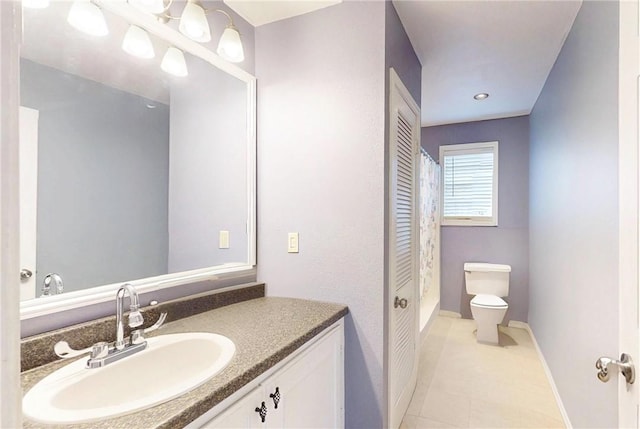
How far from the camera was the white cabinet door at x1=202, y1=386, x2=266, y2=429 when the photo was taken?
88cm

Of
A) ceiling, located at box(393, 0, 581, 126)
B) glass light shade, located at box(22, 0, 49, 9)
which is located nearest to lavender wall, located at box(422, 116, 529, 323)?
ceiling, located at box(393, 0, 581, 126)

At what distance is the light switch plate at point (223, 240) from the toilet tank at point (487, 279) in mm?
2849

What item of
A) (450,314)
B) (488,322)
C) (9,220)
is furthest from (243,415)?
(450,314)

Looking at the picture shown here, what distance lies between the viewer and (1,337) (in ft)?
0.92

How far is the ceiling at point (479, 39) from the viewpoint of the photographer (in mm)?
1761

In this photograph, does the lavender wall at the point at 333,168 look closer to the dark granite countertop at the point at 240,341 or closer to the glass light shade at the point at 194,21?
the dark granite countertop at the point at 240,341

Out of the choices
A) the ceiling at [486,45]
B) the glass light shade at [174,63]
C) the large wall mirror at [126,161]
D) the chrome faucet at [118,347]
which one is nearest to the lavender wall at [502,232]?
the ceiling at [486,45]

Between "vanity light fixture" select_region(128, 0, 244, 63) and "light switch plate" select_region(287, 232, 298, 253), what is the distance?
940mm

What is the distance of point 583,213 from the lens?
167cm

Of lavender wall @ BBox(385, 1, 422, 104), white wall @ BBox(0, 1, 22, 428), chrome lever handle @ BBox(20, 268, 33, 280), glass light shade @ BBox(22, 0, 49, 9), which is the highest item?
lavender wall @ BBox(385, 1, 422, 104)

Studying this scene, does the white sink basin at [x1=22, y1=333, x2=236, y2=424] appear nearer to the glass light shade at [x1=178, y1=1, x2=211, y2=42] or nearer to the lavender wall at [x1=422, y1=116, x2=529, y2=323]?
the glass light shade at [x1=178, y1=1, x2=211, y2=42]

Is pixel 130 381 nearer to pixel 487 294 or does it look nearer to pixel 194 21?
pixel 194 21

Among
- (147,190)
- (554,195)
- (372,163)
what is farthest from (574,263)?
(147,190)

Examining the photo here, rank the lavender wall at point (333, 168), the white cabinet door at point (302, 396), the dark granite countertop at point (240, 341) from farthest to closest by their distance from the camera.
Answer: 1. the lavender wall at point (333, 168)
2. the white cabinet door at point (302, 396)
3. the dark granite countertop at point (240, 341)
